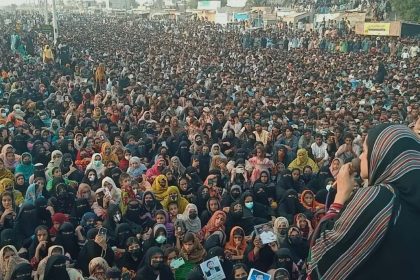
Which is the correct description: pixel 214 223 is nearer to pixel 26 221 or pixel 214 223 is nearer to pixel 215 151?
pixel 26 221

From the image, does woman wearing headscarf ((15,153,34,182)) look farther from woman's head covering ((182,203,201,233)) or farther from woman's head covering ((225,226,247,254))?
woman's head covering ((225,226,247,254))

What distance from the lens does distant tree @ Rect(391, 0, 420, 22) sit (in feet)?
91.5

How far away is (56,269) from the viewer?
4617mm

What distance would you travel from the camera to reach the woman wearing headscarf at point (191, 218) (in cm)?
604

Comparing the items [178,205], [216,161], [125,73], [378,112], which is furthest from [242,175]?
[125,73]

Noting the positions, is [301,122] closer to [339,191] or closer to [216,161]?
[216,161]

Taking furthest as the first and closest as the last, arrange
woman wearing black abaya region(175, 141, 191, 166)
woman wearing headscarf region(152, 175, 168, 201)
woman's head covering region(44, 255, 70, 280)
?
1. woman wearing black abaya region(175, 141, 191, 166)
2. woman wearing headscarf region(152, 175, 168, 201)
3. woman's head covering region(44, 255, 70, 280)

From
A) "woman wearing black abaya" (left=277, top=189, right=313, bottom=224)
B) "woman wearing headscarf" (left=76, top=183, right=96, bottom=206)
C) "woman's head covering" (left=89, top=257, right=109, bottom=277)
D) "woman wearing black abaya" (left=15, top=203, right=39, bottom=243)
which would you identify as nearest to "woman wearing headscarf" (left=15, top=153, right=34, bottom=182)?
"woman wearing headscarf" (left=76, top=183, right=96, bottom=206)

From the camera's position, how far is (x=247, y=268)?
5.12m

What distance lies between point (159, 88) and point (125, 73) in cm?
287

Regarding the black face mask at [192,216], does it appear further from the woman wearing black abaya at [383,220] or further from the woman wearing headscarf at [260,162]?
the woman wearing black abaya at [383,220]

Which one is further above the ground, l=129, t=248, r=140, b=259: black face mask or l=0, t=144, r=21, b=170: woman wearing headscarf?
l=0, t=144, r=21, b=170: woman wearing headscarf

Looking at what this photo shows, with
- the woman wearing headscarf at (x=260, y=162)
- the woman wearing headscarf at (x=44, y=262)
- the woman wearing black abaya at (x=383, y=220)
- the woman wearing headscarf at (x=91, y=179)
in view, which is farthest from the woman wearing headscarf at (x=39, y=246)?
the woman wearing black abaya at (x=383, y=220)

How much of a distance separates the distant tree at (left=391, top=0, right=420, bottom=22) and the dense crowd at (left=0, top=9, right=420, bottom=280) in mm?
11824
